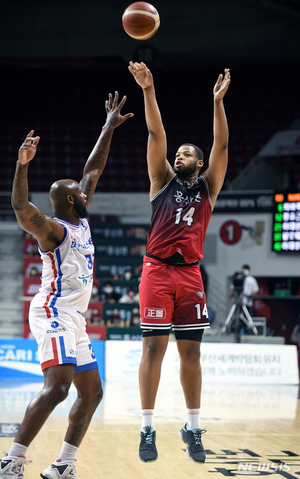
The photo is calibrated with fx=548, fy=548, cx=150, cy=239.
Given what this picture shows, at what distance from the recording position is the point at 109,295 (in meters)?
14.1

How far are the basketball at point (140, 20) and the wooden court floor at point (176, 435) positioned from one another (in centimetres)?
394

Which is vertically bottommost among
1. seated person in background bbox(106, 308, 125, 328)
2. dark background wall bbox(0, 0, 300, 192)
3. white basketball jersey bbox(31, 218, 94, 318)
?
seated person in background bbox(106, 308, 125, 328)

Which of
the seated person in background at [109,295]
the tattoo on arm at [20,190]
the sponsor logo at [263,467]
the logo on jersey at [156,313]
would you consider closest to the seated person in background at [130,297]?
the seated person in background at [109,295]

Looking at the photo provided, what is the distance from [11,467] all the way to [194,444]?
1.41 meters

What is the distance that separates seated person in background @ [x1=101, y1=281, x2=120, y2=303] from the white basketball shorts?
9775mm

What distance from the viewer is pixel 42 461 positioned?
5156 millimetres

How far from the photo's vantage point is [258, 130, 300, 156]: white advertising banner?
16.2 metres

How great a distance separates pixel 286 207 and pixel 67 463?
10.3 m

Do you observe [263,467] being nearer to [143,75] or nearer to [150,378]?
[150,378]

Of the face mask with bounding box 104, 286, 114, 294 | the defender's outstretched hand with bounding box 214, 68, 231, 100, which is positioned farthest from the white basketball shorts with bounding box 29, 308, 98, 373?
the face mask with bounding box 104, 286, 114, 294

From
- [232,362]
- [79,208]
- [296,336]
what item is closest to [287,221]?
[296,336]

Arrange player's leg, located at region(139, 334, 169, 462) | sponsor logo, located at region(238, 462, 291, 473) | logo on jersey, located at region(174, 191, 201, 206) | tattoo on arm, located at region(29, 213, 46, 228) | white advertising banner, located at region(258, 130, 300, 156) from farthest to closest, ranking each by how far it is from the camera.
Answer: white advertising banner, located at region(258, 130, 300, 156) → sponsor logo, located at region(238, 462, 291, 473) → logo on jersey, located at region(174, 191, 201, 206) → player's leg, located at region(139, 334, 169, 462) → tattoo on arm, located at region(29, 213, 46, 228)

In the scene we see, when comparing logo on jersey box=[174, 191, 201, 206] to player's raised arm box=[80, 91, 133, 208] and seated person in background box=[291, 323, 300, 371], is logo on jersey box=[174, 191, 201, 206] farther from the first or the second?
seated person in background box=[291, 323, 300, 371]

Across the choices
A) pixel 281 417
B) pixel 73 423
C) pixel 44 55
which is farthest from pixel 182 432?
pixel 44 55
